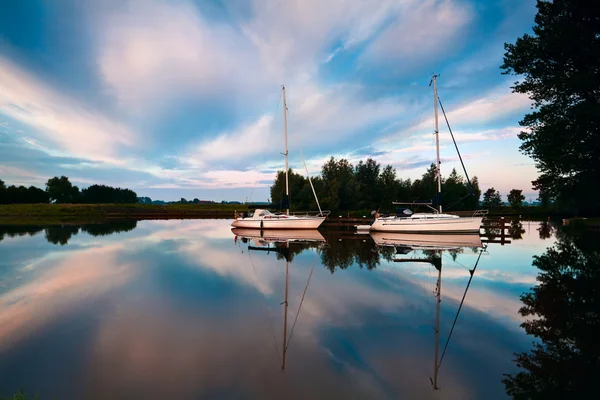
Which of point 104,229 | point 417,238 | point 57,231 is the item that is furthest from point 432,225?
point 57,231

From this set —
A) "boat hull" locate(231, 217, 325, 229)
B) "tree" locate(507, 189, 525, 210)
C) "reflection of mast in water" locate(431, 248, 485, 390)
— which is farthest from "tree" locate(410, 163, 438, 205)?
"reflection of mast in water" locate(431, 248, 485, 390)

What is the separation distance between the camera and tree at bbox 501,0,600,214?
2397 cm

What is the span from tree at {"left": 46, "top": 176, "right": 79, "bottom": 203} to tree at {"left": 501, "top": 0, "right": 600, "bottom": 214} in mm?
141203

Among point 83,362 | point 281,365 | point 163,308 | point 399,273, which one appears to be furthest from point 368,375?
point 399,273

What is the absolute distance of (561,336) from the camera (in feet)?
24.7

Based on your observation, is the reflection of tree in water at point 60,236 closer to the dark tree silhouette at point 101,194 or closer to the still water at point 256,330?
the still water at point 256,330

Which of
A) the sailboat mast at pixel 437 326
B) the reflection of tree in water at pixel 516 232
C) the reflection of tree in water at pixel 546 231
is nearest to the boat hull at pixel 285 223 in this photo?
the reflection of tree in water at pixel 516 232

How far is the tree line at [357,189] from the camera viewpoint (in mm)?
55541

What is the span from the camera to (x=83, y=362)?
631cm

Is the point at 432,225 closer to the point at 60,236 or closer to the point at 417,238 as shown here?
the point at 417,238

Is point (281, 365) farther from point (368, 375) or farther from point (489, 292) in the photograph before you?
point (489, 292)

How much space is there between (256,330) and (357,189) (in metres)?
51.1

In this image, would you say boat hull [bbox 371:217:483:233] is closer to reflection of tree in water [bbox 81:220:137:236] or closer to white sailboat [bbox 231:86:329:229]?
white sailboat [bbox 231:86:329:229]

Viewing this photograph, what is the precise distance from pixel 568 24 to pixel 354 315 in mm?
29152
